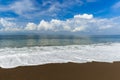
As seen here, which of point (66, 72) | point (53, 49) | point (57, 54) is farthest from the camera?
point (53, 49)

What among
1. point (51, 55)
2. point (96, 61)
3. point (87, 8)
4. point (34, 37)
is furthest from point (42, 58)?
point (87, 8)

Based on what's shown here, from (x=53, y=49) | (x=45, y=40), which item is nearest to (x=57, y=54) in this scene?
(x=53, y=49)

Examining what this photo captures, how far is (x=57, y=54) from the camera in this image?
107 inches

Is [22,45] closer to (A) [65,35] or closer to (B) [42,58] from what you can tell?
(B) [42,58]

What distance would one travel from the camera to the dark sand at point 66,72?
95.2 inches

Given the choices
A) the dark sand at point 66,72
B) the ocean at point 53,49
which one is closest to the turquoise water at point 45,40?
the ocean at point 53,49

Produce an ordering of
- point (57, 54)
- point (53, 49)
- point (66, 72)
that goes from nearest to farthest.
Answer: point (66, 72) < point (57, 54) < point (53, 49)

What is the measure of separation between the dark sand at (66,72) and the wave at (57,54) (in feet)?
0.21

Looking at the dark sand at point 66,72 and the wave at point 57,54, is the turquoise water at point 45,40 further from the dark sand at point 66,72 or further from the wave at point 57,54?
the dark sand at point 66,72

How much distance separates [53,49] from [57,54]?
0.44ft

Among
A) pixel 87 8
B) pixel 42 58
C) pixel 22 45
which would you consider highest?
pixel 87 8

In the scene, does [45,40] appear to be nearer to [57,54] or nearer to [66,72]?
[57,54]

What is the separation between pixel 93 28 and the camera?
291 centimetres

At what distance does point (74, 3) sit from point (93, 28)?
1.57 ft
